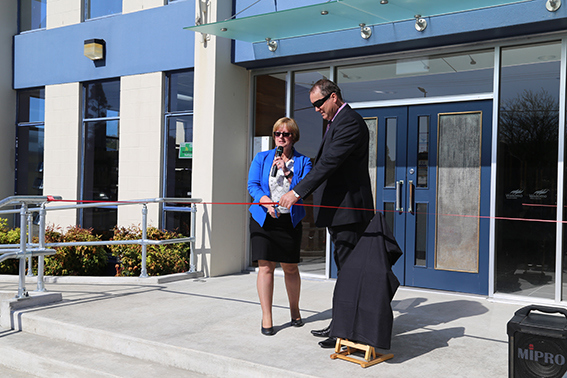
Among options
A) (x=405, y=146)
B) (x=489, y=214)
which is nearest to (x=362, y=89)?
(x=405, y=146)

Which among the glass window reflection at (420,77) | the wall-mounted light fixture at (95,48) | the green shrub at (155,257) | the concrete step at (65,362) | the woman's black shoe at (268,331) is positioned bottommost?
the concrete step at (65,362)

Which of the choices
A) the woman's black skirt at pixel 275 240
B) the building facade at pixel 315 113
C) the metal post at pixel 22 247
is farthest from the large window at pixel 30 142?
the woman's black skirt at pixel 275 240

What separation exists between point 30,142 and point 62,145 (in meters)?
1.14

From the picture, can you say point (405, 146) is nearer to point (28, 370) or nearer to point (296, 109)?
point (296, 109)

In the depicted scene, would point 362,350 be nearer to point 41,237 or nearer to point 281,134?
point 281,134

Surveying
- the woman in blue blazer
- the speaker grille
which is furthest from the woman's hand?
the speaker grille

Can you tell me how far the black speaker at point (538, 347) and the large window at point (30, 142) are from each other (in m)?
8.75

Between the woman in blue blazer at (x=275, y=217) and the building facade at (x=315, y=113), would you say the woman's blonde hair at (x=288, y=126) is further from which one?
the building facade at (x=315, y=113)

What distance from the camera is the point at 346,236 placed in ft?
12.3

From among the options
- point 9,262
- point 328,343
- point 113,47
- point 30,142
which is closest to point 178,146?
point 113,47

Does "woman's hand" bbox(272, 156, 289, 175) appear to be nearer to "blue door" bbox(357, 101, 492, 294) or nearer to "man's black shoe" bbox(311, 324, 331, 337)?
"man's black shoe" bbox(311, 324, 331, 337)

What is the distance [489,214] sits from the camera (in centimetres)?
578

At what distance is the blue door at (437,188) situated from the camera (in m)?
5.89

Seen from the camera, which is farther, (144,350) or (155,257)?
(155,257)
